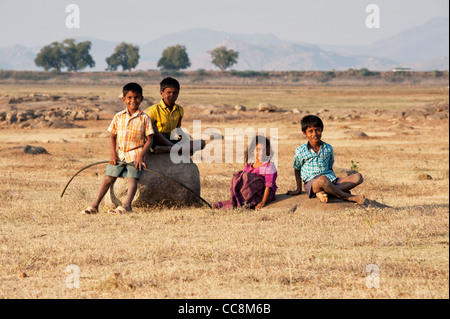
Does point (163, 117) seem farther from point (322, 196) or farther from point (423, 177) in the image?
point (423, 177)

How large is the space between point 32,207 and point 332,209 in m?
4.05

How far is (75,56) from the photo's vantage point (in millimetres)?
135500

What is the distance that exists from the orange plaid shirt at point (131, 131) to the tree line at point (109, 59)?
5015 inches

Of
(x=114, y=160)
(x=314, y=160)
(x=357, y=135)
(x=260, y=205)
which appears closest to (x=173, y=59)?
(x=357, y=135)

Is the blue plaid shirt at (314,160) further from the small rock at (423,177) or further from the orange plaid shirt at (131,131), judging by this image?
the small rock at (423,177)

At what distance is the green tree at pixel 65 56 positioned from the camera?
133 m

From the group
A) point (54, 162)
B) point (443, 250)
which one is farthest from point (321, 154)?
point (54, 162)

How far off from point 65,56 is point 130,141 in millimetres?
132538

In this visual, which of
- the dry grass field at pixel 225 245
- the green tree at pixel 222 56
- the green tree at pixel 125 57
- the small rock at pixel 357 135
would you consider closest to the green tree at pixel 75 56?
the green tree at pixel 125 57

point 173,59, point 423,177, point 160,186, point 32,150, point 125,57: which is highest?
point 125,57

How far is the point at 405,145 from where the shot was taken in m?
20.0

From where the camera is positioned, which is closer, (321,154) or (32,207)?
(321,154)
